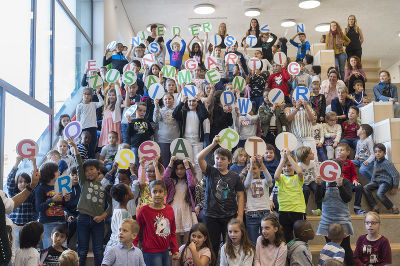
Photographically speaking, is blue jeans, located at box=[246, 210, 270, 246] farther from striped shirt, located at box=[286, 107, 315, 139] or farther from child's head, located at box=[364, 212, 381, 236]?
striped shirt, located at box=[286, 107, 315, 139]

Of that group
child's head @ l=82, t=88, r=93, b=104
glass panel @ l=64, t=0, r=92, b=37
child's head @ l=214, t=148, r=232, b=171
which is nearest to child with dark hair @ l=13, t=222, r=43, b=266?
child's head @ l=214, t=148, r=232, b=171

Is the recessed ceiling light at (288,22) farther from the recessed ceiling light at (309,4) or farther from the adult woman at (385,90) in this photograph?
the adult woman at (385,90)

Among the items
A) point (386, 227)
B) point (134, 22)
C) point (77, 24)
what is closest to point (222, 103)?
point (386, 227)

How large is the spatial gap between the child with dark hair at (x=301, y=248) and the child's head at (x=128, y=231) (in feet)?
4.79

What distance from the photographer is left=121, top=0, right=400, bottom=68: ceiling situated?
1359 centimetres

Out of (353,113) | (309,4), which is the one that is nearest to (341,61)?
(353,113)

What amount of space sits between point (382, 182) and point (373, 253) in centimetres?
175

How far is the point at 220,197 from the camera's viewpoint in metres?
4.94

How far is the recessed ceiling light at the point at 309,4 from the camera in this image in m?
13.1

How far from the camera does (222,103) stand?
23.0 feet

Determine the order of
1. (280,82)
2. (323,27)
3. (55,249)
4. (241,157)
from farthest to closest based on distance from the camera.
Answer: (323,27), (280,82), (241,157), (55,249)

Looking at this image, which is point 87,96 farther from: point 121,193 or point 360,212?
point 360,212

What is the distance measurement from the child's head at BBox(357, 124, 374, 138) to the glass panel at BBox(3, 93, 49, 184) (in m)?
4.78

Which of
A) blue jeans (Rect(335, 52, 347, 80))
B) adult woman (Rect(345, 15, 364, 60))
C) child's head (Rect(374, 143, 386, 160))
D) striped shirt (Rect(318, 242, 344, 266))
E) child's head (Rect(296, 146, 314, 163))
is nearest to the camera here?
striped shirt (Rect(318, 242, 344, 266))
